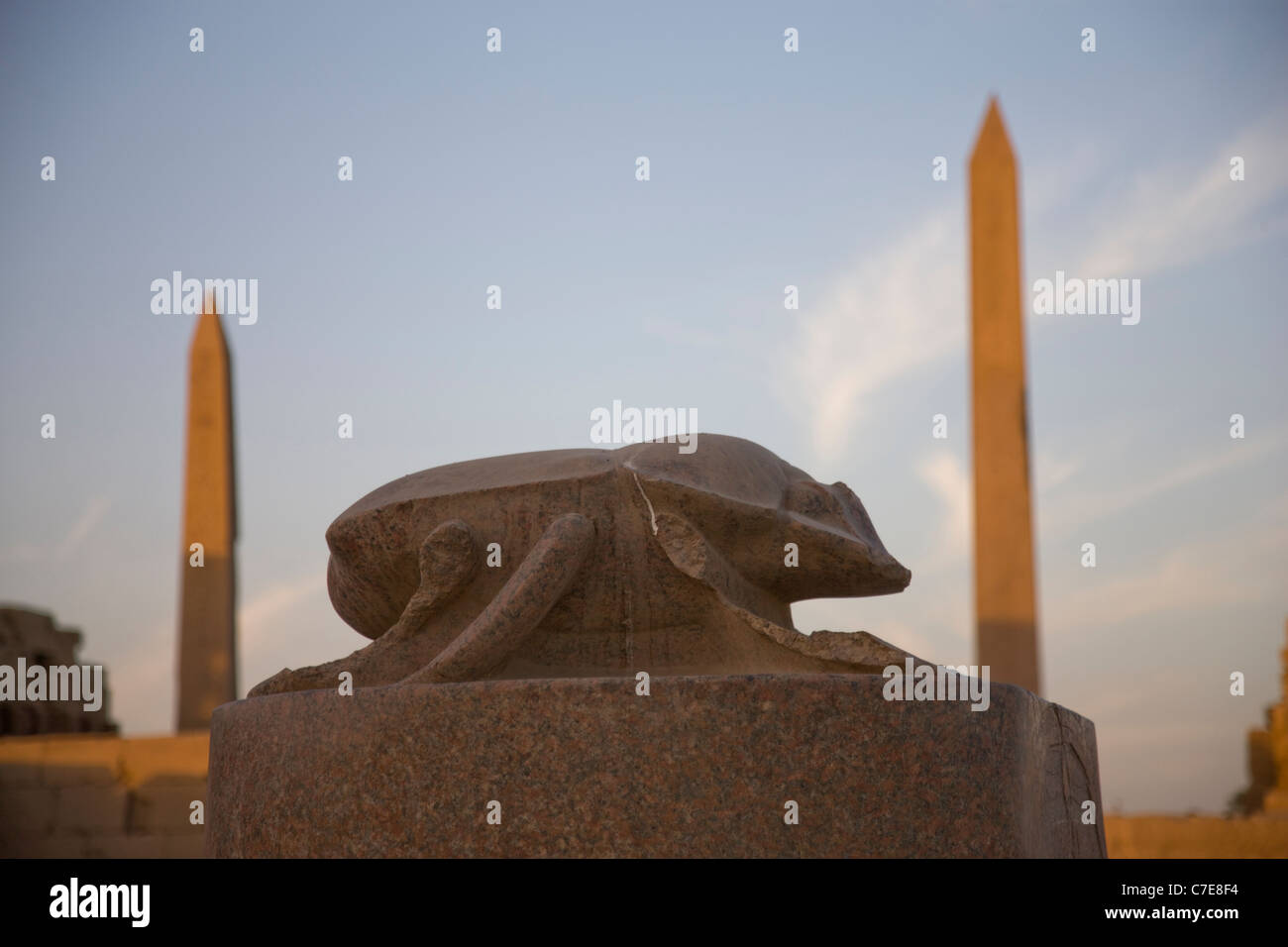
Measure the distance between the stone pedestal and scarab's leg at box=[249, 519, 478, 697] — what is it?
1.44 ft

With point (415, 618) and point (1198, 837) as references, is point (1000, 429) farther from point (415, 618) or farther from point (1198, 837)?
point (415, 618)

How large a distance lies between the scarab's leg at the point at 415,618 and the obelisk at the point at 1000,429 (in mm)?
7410

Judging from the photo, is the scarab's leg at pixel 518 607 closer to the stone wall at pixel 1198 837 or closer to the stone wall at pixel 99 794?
the stone wall at pixel 1198 837

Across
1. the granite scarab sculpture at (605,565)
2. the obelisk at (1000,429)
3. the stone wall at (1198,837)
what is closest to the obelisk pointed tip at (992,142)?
the obelisk at (1000,429)

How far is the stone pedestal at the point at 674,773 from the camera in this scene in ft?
10.2

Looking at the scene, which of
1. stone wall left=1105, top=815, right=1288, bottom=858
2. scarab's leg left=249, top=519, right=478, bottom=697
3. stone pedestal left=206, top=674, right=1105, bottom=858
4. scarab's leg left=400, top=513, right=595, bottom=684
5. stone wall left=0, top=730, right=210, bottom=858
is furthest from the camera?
stone wall left=0, top=730, right=210, bottom=858

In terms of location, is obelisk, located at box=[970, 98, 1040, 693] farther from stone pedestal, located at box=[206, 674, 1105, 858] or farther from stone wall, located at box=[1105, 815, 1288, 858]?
stone pedestal, located at box=[206, 674, 1105, 858]

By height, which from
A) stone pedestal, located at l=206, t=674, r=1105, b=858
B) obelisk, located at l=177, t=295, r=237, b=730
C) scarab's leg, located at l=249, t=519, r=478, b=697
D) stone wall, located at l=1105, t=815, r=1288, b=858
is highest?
obelisk, located at l=177, t=295, r=237, b=730

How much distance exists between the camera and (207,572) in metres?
14.1

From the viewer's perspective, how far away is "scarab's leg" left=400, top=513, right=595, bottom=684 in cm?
345

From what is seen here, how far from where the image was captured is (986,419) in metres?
10.7

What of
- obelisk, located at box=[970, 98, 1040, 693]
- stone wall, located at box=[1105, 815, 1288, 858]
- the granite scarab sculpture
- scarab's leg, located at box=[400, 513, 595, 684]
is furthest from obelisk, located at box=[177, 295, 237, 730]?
scarab's leg, located at box=[400, 513, 595, 684]

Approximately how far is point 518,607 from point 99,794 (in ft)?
32.2
